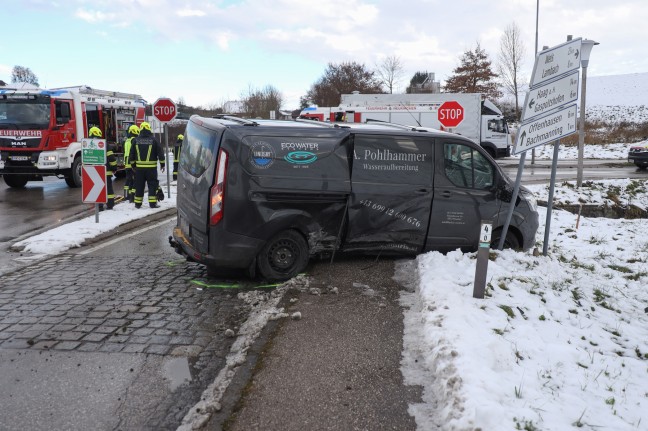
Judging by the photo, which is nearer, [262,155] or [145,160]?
[262,155]

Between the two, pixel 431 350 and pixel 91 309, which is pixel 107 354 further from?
pixel 431 350

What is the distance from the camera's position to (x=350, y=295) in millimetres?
5836

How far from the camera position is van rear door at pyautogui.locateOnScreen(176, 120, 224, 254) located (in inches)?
238

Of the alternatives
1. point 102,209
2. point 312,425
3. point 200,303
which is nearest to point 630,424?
point 312,425

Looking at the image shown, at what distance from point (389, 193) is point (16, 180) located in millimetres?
14105

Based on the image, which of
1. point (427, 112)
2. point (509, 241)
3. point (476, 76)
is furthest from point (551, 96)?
point (476, 76)

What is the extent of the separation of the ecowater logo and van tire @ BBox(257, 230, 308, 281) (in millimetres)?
818

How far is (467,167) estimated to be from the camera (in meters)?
6.96

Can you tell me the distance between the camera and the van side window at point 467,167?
689 cm

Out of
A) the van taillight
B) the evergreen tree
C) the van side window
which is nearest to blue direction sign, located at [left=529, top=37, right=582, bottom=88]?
the van side window

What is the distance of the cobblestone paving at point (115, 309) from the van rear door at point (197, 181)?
0.64 m

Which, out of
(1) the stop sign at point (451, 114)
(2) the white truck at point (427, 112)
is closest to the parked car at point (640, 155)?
(2) the white truck at point (427, 112)

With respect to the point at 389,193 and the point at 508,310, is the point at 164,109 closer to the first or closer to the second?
the point at 389,193

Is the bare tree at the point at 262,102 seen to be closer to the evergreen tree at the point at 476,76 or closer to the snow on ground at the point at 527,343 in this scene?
the evergreen tree at the point at 476,76
